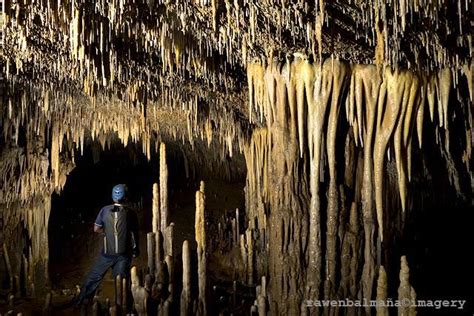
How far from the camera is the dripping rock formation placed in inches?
140

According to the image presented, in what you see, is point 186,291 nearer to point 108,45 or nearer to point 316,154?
point 316,154

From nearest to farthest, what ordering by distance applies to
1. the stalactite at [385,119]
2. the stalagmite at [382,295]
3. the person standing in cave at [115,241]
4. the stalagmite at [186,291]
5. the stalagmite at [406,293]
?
the stalagmite at [406,293] → the stalagmite at [382,295] → the stalactite at [385,119] → the stalagmite at [186,291] → the person standing in cave at [115,241]

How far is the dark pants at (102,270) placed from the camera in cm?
496

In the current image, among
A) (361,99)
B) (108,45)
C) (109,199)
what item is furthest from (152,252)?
(109,199)

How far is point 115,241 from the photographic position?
16.0ft

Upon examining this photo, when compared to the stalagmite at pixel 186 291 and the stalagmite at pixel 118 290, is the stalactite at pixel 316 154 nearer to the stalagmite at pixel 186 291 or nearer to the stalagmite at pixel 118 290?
the stalagmite at pixel 186 291

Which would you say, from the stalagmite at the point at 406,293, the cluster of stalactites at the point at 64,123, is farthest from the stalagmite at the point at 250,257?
the stalagmite at the point at 406,293

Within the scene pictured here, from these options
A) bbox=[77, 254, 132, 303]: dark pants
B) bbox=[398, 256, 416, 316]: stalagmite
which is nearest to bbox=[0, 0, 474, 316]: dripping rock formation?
bbox=[398, 256, 416, 316]: stalagmite

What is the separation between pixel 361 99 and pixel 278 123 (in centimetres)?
90

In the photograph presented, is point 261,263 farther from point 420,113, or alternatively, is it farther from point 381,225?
point 420,113

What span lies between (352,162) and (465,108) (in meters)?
1.56

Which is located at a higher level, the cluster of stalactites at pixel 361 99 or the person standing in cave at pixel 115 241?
the cluster of stalactites at pixel 361 99

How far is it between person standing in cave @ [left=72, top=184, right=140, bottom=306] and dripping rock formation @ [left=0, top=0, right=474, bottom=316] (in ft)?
0.82

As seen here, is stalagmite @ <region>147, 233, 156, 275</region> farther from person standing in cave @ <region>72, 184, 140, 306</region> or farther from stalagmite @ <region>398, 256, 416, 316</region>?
stalagmite @ <region>398, 256, 416, 316</region>
